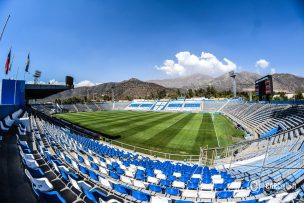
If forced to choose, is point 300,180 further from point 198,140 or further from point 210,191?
point 198,140

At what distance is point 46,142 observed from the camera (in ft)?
43.4

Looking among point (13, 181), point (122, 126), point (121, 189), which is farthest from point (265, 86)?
point (13, 181)

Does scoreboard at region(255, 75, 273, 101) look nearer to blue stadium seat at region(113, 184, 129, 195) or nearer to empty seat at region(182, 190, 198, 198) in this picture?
empty seat at region(182, 190, 198, 198)

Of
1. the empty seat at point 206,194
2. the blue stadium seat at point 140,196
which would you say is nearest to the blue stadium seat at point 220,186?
the empty seat at point 206,194

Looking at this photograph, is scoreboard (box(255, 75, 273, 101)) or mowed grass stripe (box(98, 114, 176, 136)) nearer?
mowed grass stripe (box(98, 114, 176, 136))

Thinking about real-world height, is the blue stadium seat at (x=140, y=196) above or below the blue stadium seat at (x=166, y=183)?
above

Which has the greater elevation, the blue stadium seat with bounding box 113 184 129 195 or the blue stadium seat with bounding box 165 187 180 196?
the blue stadium seat with bounding box 113 184 129 195

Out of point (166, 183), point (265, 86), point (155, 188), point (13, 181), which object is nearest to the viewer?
point (13, 181)

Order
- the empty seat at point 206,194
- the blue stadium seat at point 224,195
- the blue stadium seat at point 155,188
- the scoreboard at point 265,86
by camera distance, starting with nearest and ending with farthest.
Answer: the blue stadium seat at point 224,195 < the empty seat at point 206,194 < the blue stadium seat at point 155,188 < the scoreboard at point 265,86

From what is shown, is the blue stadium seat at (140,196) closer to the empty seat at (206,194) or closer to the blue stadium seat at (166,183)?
the blue stadium seat at (166,183)

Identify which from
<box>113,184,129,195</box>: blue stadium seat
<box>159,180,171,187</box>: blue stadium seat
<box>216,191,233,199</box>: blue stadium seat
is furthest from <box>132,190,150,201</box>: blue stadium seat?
<box>216,191,233,199</box>: blue stadium seat

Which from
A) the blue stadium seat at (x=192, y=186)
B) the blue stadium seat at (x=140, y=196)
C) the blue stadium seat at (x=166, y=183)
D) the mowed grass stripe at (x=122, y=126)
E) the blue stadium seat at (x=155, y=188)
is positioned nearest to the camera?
the blue stadium seat at (x=140, y=196)

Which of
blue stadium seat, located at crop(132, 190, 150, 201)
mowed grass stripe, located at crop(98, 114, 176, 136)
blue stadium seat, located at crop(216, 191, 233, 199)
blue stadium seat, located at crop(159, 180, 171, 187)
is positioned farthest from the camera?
mowed grass stripe, located at crop(98, 114, 176, 136)

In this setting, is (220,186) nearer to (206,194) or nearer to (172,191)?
(206,194)
